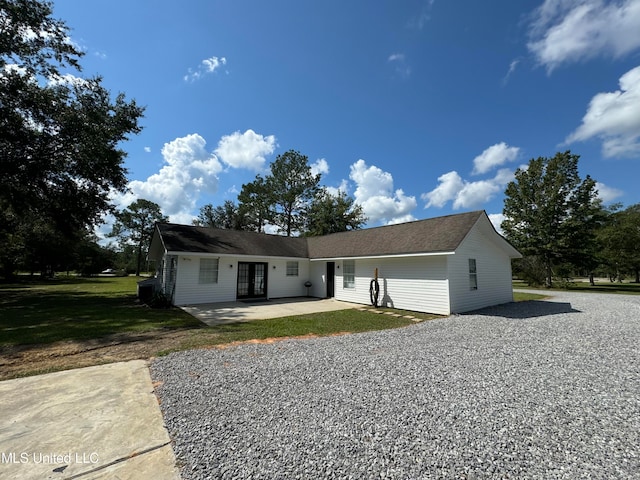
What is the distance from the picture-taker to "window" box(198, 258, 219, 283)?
1335 centimetres

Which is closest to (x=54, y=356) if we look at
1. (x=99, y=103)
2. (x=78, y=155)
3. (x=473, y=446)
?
(x=473, y=446)

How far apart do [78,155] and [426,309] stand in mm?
18116

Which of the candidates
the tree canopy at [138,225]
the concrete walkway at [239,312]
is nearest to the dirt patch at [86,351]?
the concrete walkway at [239,312]

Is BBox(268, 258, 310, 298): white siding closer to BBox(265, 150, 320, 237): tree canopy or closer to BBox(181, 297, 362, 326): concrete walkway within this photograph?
BBox(181, 297, 362, 326): concrete walkway

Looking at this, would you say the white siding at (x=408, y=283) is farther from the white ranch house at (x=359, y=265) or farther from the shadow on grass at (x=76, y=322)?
the shadow on grass at (x=76, y=322)

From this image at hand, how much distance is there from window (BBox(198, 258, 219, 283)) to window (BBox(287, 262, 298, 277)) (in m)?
4.28

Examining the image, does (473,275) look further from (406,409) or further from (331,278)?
(406,409)

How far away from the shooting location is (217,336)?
23.0 ft

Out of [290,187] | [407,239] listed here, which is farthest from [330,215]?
[407,239]

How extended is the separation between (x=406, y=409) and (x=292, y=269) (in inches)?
534

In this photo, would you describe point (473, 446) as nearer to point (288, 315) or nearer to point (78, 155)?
point (288, 315)

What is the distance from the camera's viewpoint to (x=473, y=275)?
11969mm

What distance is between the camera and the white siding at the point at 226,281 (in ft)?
41.8

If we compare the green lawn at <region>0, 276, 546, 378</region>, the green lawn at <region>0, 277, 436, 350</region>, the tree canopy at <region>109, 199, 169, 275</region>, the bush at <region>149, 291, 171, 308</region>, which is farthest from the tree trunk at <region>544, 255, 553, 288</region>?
the tree canopy at <region>109, 199, 169, 275</region>
